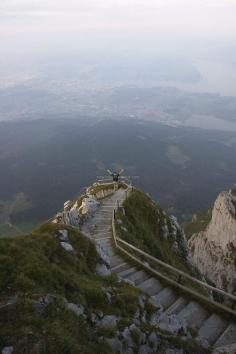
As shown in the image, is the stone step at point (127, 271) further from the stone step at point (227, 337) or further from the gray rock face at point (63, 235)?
the stone step at point (227, 337)

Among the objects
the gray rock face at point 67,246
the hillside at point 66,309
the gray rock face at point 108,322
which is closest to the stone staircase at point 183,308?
the hillside at point 66,309

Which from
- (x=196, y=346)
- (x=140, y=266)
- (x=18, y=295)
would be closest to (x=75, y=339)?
(x=18, y=295)

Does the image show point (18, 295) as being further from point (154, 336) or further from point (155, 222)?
point (155, 222)

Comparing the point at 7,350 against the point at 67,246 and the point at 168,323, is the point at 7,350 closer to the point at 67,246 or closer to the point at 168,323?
the point at 168,323

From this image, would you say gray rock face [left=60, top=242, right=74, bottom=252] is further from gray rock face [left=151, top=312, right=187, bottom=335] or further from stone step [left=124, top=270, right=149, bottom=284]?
stone step [left=124, top=270, right=149, bottom=284]

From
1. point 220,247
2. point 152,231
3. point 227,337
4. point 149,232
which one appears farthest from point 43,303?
point 220,247

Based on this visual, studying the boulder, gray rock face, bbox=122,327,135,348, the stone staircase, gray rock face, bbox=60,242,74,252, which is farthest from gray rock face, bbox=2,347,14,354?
the stone staircase
